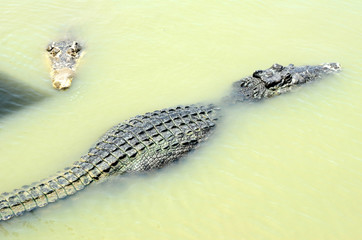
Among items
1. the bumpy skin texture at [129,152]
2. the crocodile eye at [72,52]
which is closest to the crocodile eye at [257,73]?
the bumpy skin texture at [129,152]

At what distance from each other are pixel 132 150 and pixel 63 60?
311 centimetres

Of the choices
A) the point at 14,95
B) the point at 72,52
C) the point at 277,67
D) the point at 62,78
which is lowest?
the point at 14,95

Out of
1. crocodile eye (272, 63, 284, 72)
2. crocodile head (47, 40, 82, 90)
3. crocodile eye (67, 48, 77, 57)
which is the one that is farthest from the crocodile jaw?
crocodile eye (272, 63, 284, 72)

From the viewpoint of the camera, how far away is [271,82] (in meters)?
6.63

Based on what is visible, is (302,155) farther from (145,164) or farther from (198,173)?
(145,164)

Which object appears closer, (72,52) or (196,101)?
(196,101)

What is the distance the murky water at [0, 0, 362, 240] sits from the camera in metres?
4.62

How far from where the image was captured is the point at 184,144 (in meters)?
5.45

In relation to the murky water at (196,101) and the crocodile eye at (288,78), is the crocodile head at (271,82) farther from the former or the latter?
the murky water at (196,101)

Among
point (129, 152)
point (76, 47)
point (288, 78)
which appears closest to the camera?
point (129, 152)

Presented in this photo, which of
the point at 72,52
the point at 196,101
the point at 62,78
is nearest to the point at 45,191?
the point at 62,78

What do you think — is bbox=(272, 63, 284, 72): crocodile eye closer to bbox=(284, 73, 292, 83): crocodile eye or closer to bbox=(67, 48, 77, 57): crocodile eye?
bbox=(284, 73, 292, 83): crocodile eye

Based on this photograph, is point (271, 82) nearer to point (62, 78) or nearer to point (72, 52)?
point (62, 78)

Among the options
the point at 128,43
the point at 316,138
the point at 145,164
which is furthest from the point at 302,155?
the point at 128,43
